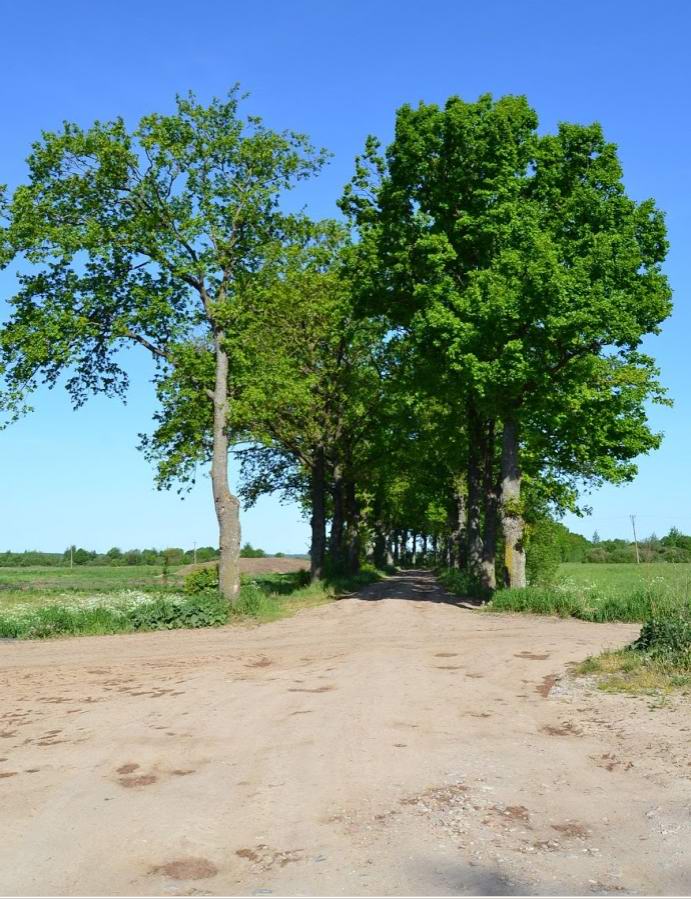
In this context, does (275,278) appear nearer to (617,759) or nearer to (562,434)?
(562,434)

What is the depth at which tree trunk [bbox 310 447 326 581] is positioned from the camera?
39750 mm

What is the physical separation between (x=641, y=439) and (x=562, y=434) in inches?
96.8

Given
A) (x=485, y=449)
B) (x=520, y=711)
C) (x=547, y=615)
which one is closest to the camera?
(x=520, y=711)

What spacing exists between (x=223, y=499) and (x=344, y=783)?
20.1 meters

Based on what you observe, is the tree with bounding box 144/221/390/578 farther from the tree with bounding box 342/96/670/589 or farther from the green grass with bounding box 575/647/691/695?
the green grass with bounding box 575/647/691/695

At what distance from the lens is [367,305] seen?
30.7 meters

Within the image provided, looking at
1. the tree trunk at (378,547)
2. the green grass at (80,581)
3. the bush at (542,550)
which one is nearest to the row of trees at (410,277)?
the bush at (542,550)

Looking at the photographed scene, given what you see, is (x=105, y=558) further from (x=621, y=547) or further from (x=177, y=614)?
(x=177, y=614)

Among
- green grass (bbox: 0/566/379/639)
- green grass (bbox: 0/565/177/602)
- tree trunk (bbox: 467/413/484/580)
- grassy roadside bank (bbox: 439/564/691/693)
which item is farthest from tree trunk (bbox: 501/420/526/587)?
green grass (bbox: 0/565/177/602)

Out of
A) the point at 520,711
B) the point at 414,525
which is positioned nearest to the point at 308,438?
the point at 520,711

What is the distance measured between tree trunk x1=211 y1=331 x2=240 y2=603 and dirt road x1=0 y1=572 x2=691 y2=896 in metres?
12.3

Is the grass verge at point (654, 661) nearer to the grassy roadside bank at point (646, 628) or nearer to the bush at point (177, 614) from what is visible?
the grassy roadside bank at point (646, 628)

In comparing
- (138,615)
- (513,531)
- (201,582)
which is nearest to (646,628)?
(513,531)

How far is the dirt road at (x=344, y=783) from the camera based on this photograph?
5543mm
